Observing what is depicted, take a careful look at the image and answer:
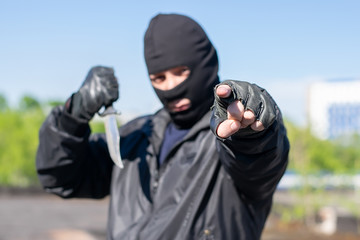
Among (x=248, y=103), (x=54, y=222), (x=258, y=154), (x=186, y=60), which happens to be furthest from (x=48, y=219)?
(x=248, y=103)

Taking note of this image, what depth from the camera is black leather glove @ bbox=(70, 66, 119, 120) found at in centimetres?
206

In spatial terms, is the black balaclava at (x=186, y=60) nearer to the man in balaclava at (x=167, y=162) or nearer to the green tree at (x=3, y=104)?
the man in balaclava at (x=167, y=162)

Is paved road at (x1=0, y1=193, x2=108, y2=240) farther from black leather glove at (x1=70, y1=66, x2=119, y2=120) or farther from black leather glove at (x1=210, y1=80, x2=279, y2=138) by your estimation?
black leather glove at (x1=210, y1=80, x2=279, y2=138)

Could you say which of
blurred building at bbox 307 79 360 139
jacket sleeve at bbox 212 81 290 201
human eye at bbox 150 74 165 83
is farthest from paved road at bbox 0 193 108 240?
blurred building at bbox 307 79 360 139

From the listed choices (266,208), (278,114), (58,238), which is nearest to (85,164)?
(266,208)

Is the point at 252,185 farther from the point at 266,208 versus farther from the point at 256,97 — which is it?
the point at 256,97

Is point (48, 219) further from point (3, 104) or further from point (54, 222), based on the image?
point (3, 104)

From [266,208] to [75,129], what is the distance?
81 centimetres

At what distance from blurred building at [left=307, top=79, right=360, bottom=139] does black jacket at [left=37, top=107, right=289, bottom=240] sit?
2490 inches

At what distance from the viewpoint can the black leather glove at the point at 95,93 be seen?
6.77ft

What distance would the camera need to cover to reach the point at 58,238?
27.3 ft

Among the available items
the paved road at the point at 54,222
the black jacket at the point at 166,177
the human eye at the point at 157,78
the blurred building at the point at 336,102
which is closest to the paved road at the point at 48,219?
the paved road at the point at 54,222

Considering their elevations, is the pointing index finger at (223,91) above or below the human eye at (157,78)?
above

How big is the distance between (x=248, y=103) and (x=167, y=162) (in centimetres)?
82
